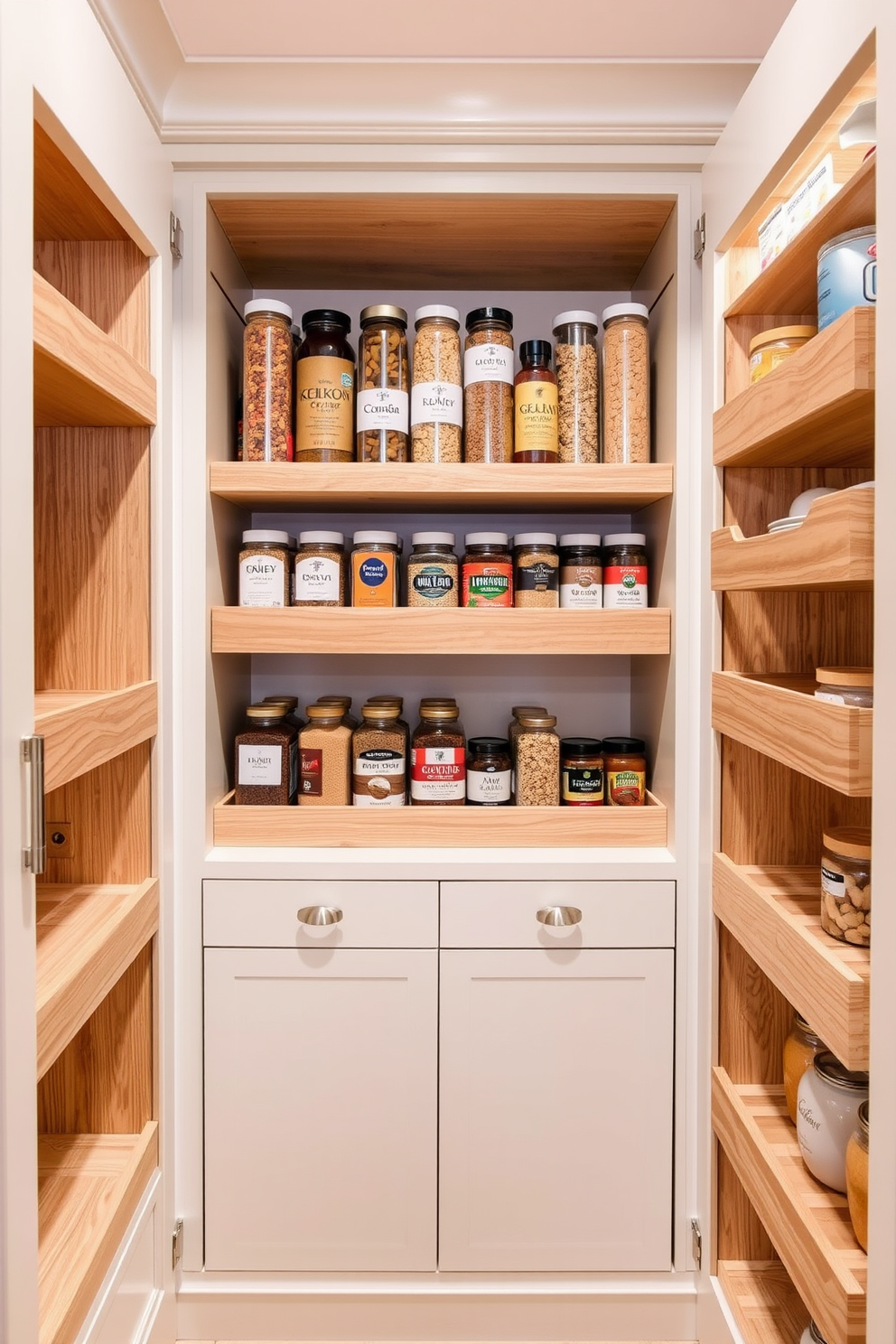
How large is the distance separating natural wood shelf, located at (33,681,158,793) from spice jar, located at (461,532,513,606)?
57 cm

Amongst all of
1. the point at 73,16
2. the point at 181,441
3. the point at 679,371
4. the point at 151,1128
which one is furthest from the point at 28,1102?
the point at 679,371

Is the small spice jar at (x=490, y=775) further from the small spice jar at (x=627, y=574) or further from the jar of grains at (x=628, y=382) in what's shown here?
the jar of grains at (x=628, y=382)

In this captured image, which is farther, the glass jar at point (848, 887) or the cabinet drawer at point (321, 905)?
the cabinet drawer at point (321, 905)

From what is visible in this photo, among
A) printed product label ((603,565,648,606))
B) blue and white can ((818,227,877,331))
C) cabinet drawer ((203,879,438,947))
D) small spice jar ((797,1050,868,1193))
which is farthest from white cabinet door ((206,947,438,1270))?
blue and white can ((818,227,877,331))

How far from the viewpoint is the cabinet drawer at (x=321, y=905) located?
57.7 inches

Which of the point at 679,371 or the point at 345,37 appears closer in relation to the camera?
the point at 345,37

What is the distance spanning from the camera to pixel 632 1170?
4.85ft

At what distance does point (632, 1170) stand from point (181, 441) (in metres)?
1.45

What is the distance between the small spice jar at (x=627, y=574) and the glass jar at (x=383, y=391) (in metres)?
0.42

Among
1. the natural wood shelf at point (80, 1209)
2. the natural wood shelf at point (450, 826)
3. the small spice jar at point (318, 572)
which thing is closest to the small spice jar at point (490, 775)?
the natural wood shelf at point (450, 826)

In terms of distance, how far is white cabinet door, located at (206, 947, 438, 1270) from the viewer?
1.47 metres

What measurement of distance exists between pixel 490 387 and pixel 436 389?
94 millimetres

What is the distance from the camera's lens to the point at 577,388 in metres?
1.53

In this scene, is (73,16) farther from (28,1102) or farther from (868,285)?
(28,1102)
